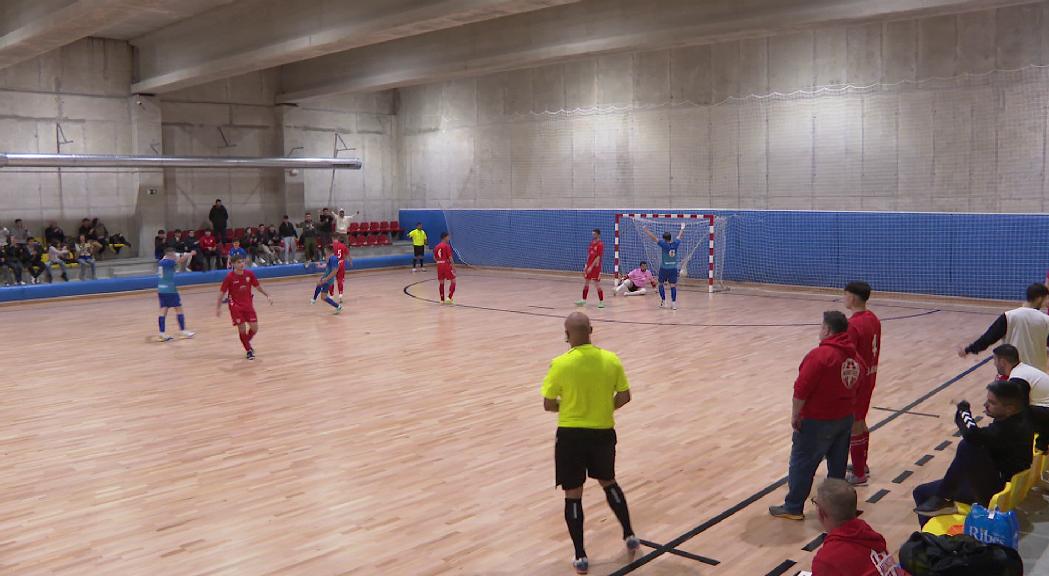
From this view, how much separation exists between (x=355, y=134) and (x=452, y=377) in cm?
2198

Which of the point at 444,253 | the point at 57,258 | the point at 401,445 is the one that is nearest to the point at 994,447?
the point at 401,445

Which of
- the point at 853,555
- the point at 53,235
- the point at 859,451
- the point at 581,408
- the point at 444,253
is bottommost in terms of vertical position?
the point at 859,451

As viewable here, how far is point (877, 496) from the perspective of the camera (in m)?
7.37

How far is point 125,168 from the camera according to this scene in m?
27.1

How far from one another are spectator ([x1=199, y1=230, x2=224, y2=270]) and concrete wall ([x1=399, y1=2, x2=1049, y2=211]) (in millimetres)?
8383

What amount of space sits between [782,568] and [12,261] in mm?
22486

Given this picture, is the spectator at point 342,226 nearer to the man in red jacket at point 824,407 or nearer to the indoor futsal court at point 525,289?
the indoor futsal court at point 525,289

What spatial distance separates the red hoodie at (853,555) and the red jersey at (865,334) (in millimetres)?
3301

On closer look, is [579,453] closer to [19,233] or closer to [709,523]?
[709,523]

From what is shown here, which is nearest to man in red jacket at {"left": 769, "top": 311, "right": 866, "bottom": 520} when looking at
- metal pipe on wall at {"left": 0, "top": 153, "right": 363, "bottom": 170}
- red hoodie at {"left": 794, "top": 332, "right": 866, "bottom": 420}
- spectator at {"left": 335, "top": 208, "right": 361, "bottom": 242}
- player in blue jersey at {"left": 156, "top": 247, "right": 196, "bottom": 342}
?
red hoodie at {"left": 794, "top": 332, "right": 866, "bottom": 420}

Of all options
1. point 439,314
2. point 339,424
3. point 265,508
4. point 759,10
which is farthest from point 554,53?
point 265,508

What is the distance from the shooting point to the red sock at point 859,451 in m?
7.47

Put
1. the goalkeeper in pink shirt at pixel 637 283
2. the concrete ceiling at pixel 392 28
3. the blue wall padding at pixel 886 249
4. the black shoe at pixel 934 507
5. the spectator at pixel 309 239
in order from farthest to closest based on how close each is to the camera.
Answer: the spectator at pixel 309 239, the goalkeeper in pink shirt at pixel 637 283, the blue wall padding at pixel 886 249, the concrete ceiling at pixel 392 28, the black shoe at pixel 934 507

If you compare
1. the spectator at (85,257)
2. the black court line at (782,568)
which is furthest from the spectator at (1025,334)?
the spectator at (85,257)
